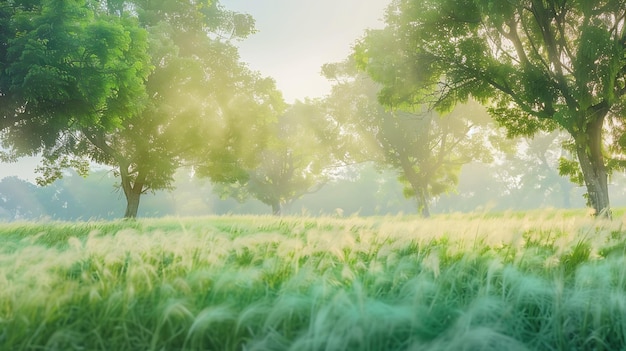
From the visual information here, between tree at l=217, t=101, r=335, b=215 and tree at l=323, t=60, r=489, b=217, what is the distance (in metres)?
2.98

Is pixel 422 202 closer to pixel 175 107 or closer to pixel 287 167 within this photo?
pixel 287 167


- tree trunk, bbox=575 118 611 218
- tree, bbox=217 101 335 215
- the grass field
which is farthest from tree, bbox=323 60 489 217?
the grass field

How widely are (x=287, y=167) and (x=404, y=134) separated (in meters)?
13.5

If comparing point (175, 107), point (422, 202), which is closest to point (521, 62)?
point (175, 107)

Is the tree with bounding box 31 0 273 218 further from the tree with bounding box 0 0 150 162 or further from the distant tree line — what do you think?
the tree with bounding box 0 0 150 162

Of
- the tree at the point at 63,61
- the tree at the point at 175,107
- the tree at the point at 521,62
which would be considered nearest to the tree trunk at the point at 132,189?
the tree at the point at 175,107

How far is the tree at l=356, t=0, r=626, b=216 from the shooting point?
10875 mm

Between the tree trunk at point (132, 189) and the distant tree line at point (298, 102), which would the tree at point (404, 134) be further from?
the tree trunk at point (132, 189)

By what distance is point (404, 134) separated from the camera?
28453mm

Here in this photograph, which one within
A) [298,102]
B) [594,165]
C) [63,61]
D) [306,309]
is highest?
[298,102]

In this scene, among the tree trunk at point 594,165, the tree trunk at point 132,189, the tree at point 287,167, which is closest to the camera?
the tree trunk at point 594,165

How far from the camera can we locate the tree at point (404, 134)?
2844 cm

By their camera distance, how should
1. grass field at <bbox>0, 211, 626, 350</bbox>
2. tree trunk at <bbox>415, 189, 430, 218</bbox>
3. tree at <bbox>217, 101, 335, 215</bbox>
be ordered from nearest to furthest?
grass field at <bbox>0, 211, 626, 350</bbox> < tree trunk at <bbox>415, 189, 430, 218</bbox> < tree at <bbox>217, 101, 335, 215</bbox>

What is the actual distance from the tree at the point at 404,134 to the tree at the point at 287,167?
2.98 m
